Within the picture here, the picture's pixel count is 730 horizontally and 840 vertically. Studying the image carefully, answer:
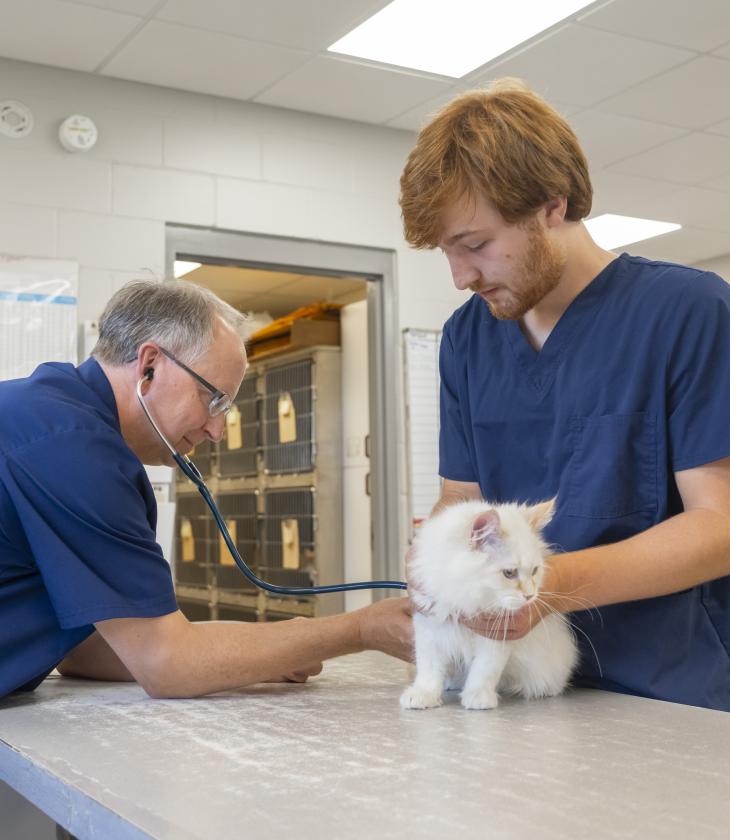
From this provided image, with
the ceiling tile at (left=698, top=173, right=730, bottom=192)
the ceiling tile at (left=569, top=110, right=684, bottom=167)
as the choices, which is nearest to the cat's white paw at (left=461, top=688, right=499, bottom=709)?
the ceiling tile at (left=569, top=110, right=684, bottom=167)

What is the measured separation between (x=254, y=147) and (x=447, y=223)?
2501 mm

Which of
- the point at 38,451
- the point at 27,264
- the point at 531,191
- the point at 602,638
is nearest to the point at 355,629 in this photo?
the point at 602,638

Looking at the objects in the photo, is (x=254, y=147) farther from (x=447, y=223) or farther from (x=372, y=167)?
(x=447, y=223)

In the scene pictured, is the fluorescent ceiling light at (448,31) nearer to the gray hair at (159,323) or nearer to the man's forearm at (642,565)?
the gray hair at (159,323)

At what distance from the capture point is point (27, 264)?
327 centimetres

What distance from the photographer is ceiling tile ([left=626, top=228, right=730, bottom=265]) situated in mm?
5609

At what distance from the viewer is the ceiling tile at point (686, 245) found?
5.61 m

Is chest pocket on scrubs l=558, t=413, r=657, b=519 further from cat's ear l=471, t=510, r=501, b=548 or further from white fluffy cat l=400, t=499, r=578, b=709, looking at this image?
cat's ear l=471, t=510, r=501, b=548

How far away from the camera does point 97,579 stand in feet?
4.39

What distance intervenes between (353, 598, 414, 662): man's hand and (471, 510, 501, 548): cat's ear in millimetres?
190

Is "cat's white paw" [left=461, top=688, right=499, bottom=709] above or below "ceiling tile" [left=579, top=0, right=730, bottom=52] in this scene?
below

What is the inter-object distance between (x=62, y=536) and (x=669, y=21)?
2715mm

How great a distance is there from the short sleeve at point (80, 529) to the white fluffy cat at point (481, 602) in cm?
37

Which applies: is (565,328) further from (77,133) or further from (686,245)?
(686,245)
